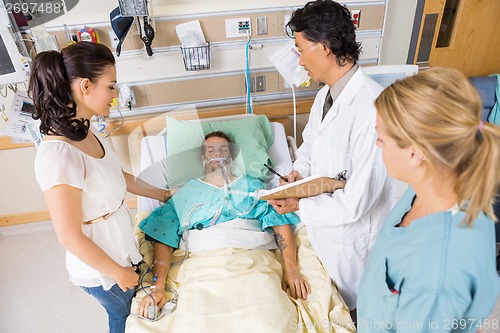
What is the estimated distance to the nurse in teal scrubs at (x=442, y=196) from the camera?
2.39 feet

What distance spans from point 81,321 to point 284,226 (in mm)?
1383

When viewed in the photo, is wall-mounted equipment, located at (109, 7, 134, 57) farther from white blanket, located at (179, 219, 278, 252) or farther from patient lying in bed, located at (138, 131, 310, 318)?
white blanket, located at (179, 219, 278, 252)

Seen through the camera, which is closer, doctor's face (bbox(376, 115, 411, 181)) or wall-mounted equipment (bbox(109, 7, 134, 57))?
doctor's face (bbox(376, 115, 411, 181))

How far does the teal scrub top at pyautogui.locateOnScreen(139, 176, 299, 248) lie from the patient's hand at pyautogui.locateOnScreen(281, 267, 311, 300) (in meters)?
0.25

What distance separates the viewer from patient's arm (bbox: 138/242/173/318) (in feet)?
4.42

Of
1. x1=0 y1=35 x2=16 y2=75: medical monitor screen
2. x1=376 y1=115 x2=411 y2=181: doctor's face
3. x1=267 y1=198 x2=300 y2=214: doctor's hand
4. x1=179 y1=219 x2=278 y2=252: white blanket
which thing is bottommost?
x1=179 y1=219 x2=278 y2=252: white blanket

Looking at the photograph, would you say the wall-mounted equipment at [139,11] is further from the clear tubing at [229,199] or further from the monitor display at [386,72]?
the monitor display at [386,72]

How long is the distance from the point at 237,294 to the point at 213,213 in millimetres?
430

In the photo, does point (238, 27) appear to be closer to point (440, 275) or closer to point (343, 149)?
point (343, 149)

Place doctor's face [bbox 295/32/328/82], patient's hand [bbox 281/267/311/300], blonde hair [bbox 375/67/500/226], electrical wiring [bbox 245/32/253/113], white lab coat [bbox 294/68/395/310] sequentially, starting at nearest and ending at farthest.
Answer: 1. blonde hair [bbox 375/67/500/226]
2. white lab coat [bbox 294/68/395/310]
3. doctor's face [bbox 295/32/328/82]
4. patient's hand [bbox 281/267/311/300]
5. electrical wiring [bbox 245/32/253/113]

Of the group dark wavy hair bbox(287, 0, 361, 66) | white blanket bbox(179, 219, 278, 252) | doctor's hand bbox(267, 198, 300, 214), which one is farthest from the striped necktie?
white blanket bbox(179, 219, 278, 252)

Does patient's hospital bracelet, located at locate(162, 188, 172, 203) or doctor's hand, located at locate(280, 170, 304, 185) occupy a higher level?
doctor's hand, located at locate(280, 170, 304, 185)

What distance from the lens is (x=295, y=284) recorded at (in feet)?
4.81

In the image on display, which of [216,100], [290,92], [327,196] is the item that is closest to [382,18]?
[290,92]
